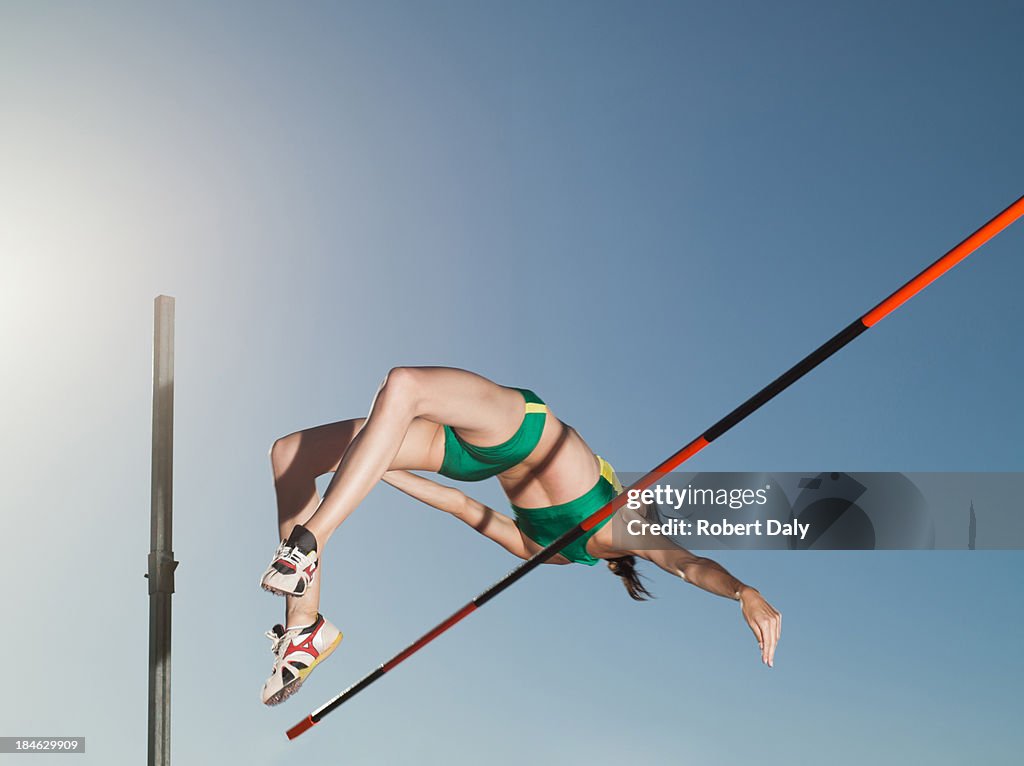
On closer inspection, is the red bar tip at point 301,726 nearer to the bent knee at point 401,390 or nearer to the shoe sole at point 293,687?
the shoe sole at point 293,687

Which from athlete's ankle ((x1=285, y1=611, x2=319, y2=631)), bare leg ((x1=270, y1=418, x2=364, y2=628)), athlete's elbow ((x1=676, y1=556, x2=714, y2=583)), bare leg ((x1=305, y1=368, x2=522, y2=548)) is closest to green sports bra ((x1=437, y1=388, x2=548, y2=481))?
bare leg ((x1=305, y1=368, x2=522, y2=548))

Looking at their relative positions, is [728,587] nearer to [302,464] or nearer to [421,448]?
[421,448]

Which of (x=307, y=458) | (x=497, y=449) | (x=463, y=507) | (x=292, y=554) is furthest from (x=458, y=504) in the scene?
(x=292, y=554)

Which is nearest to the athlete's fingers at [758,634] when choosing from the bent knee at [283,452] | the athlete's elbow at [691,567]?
the athlete's elbow at [691,567]

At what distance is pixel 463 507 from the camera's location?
456 cm

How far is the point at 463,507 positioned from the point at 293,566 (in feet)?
4.77

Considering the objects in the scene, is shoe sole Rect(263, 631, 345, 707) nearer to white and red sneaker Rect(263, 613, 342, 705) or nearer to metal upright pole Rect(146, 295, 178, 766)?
white and red sneaker Rect(263, 613, 342, 705)

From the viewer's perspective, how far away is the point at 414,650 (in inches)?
150

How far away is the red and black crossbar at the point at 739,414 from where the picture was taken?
306 cm

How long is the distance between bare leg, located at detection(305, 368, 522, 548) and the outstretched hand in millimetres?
1019

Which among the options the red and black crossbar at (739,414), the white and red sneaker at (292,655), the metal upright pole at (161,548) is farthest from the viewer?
the metal upright pole at (161,548)

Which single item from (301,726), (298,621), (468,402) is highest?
(468,402)

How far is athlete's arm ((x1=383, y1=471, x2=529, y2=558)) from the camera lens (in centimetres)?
453

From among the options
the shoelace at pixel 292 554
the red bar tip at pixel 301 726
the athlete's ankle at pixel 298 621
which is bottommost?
the red bar tip at pixel 301 726
